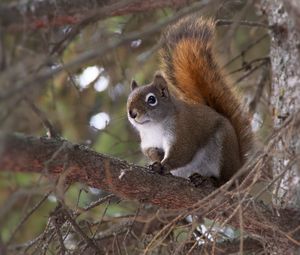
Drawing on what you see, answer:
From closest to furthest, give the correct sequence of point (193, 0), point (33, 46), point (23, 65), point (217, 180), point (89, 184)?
1. point (23, 65)
2. point (89, 184)
3. point (217, 180)
4. point (193, 0)
5. point (33, 46)

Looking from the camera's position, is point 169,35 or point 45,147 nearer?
point 45,147

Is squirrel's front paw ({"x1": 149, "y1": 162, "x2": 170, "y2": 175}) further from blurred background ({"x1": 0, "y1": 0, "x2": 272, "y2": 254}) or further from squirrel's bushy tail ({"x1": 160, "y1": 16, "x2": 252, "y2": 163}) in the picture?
squirrel's bushy tail ({"x1": 160, "y1": 16, "x2": 252, "y2": 163})

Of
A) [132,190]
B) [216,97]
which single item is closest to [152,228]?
[216,97]

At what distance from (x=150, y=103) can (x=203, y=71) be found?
343 mm

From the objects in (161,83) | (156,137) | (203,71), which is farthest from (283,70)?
(156,137)

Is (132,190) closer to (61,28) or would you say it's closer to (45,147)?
(45,147)

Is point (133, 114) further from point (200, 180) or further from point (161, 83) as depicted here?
point (200, 180)

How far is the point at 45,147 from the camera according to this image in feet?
7.54

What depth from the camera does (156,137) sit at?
3.42 meters

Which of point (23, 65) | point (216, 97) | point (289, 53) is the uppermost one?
point (23, 65)

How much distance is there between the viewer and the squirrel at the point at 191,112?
3385 millimetres

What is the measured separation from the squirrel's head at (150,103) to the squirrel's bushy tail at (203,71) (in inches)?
5.7

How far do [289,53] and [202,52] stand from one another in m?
0.45

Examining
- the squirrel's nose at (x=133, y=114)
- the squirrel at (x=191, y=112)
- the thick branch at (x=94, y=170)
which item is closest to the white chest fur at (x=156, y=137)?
the squirrel at (x=191, y=112)
